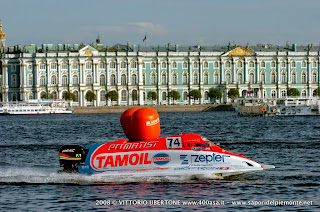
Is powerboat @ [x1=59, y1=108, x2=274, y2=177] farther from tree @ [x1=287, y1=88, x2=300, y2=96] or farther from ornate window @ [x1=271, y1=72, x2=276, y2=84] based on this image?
ornate window @ [x1=271, y1=72, x2=276, y2=84]

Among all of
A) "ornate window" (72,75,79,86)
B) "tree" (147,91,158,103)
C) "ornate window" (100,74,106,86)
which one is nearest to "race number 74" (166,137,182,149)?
"tree" (147,91,158,103)

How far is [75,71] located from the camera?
133875mm

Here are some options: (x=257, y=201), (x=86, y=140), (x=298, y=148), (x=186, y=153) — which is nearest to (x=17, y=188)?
(x=186, y=153)

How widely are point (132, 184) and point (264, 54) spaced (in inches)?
4520

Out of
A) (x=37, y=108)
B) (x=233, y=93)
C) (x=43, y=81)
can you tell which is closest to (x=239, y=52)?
(x=233, y=93)

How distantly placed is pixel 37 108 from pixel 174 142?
98807 mm

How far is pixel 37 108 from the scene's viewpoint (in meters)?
121

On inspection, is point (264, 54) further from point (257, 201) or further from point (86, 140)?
point (257, 201)

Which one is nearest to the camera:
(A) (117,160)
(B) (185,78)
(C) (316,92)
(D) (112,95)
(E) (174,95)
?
(A) (117,160)

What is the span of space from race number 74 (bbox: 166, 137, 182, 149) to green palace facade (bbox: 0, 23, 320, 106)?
107 meters

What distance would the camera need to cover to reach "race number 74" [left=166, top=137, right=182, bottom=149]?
79.0 ft

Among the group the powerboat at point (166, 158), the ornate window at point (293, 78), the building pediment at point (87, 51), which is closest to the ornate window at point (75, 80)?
the building pediment at point (87, 51)

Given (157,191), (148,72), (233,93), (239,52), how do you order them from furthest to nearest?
(239,52)
(148,72)
(233,93)
(157,191)

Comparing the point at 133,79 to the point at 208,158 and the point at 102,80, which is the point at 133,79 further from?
the point at 208,158
